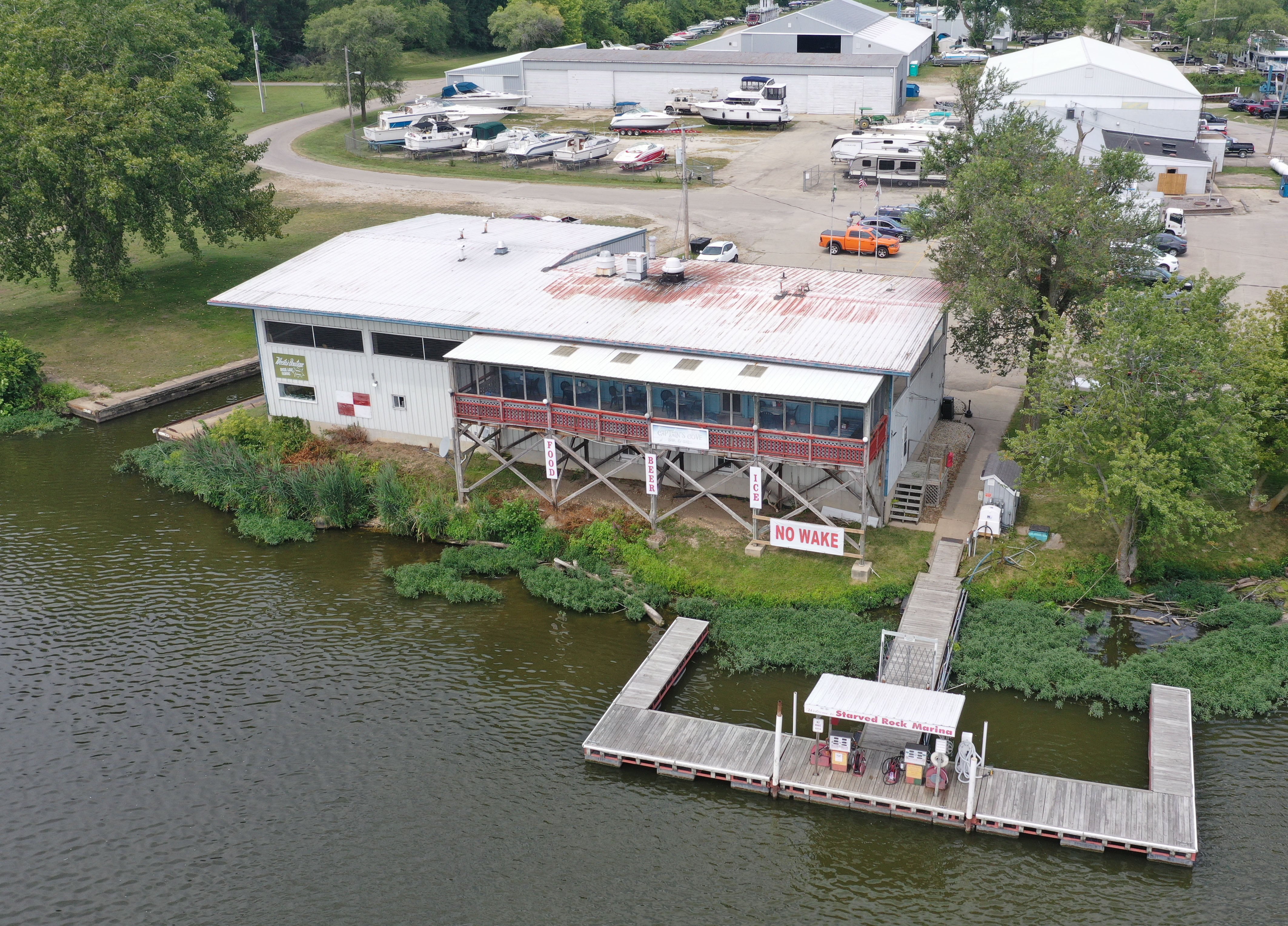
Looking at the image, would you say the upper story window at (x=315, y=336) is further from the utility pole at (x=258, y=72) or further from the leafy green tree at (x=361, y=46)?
A: the utility pole at (x=258, y=72)

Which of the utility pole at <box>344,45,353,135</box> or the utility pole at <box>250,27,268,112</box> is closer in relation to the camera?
the utility pole at <box>344,45,353,135</box>

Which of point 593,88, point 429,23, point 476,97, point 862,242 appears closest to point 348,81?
point 476,97

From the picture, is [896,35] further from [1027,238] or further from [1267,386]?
[1267,386]

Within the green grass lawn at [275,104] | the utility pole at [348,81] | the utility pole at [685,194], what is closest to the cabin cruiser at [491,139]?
A: the utility pole at [348,81]

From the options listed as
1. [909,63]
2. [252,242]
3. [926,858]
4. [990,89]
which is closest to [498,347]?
[926,858]

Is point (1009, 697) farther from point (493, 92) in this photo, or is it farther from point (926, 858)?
point (493, 92)

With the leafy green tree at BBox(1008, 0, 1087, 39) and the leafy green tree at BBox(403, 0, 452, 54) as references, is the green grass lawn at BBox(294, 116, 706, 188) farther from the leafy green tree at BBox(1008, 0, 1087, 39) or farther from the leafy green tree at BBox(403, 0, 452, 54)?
the leafy green tree at BBox(1008, 0, 1087, 39)

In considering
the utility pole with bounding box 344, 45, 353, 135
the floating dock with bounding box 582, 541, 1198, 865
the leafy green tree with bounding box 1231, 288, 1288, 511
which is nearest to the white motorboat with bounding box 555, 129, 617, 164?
the utility pole with bounding box 344, 45, 353, 135
